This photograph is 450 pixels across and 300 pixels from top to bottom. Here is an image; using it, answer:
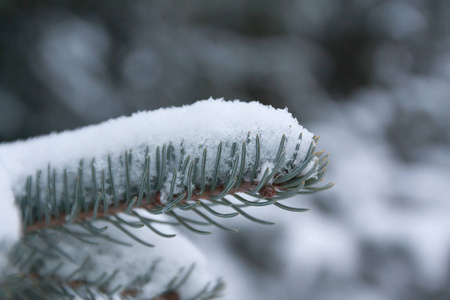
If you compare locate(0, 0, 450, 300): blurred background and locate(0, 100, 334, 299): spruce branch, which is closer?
locate(0, 100, 334, 299): spruce branch

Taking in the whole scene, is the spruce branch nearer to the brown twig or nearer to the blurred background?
the brown twig

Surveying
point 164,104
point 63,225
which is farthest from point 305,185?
point 164,104

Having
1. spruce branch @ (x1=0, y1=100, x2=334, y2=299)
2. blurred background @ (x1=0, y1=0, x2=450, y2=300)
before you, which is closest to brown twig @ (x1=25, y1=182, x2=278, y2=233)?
spruce branch @ (x1=0, y1=100, x2=334, y2=299)

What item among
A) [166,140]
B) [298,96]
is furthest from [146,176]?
[298,96]

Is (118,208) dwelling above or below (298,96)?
below

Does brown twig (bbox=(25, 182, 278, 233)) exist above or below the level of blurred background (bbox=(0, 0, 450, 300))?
below

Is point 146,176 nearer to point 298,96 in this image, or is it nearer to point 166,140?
point 166,140

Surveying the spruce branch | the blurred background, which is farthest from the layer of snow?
the blurred background

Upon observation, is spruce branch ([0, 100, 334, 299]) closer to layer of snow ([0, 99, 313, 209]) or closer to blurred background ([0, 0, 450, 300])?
layer of snow ([0, 99, 313, 209])

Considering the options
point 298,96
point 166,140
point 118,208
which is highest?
point 298,96
